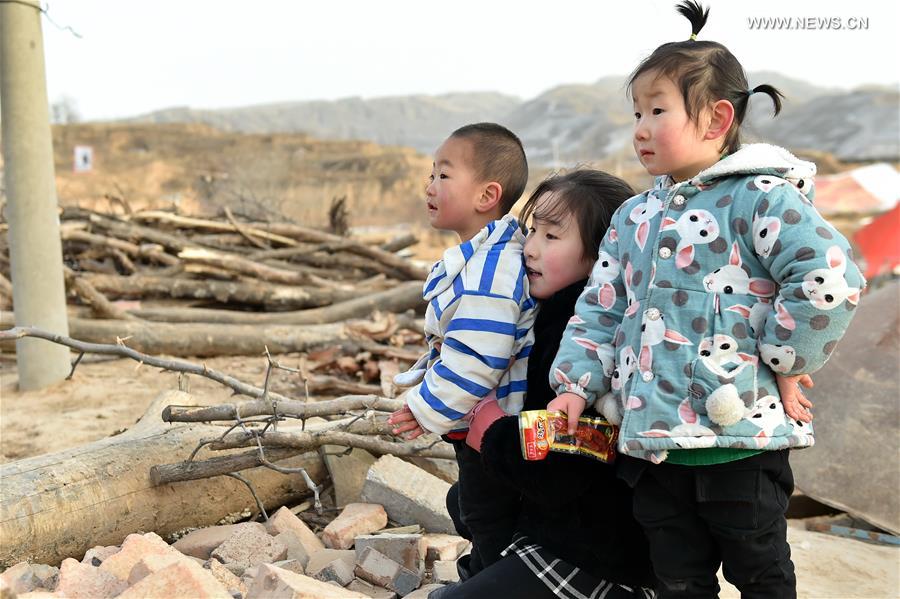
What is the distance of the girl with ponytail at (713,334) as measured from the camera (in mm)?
1873

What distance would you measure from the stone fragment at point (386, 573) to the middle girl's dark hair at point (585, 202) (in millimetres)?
1313

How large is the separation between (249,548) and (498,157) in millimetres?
1663

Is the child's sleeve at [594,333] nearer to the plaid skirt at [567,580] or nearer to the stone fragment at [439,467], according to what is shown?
the plaid skirt at [567,580]

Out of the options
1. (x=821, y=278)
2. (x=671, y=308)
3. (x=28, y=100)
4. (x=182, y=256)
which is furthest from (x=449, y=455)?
(x=182, y=256)

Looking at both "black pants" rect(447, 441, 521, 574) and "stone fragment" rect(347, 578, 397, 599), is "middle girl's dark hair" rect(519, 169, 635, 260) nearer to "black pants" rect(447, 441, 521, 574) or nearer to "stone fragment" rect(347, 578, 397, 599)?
"black pants" rect(447, 441, 521, 574)

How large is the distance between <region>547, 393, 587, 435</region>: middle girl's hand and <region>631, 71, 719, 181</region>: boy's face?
0.62m

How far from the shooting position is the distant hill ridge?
1954 inches

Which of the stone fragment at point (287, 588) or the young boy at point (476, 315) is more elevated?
the young boy at point (476, 315)

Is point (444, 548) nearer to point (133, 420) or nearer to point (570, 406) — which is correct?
point (570, 406)

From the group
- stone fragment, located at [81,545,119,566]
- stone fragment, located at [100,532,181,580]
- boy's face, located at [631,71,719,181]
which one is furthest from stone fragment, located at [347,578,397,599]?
boy's face, located at [631,71,719,181]

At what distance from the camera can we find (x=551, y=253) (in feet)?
7.48

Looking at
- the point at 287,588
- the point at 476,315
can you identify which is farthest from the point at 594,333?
A: the point at 287,588

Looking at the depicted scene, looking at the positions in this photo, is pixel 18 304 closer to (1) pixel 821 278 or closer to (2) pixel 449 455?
(2) pixel 449 455

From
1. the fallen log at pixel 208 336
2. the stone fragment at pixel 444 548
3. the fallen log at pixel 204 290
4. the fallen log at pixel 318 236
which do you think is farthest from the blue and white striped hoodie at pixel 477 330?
the fallen log at pixel 318 236
